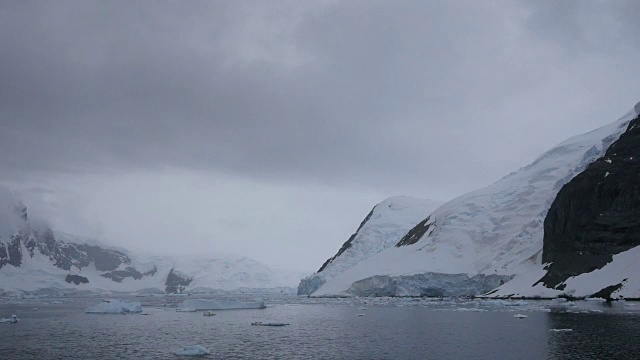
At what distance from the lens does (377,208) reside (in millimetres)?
185125

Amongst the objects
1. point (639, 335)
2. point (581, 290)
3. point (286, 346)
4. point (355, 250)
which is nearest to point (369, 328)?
point (286, 346)

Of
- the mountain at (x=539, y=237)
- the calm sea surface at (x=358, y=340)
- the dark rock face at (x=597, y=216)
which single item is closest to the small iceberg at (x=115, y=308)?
the calm sea surface at (x=358, y=340)

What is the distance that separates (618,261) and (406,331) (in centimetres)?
4533

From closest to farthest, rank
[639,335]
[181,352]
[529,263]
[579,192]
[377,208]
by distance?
1. [181,352]
2. [639,335]
3. [579,192]
4. [529,263]
5. [377,208]

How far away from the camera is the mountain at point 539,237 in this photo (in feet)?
245

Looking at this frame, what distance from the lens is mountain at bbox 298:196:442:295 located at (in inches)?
5901

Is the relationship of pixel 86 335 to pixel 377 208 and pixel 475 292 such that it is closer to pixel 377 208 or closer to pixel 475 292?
pixel 475 292

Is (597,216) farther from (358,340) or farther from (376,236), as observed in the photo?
(376,236)

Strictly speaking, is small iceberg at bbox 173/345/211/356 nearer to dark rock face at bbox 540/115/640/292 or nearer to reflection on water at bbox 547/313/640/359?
reflection on water at bbox 547/313/640/359

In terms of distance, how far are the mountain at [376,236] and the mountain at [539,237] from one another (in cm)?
724

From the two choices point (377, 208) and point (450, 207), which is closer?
point (450, 207)

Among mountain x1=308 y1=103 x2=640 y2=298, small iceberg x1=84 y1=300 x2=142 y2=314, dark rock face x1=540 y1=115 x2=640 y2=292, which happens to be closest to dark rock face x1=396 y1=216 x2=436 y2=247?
mountain x1=308 y1=103 x2=640 y2=298

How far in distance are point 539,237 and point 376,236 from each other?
64.9 m

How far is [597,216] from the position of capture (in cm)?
7931
